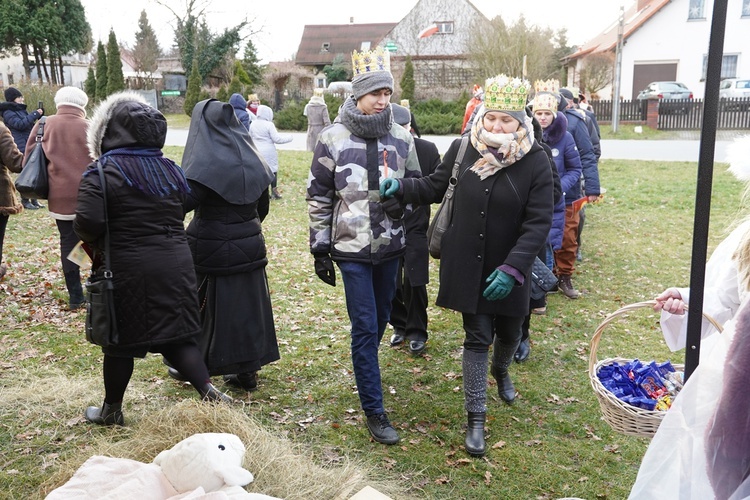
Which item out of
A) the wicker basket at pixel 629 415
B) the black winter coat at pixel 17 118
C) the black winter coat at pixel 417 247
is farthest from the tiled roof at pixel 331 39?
the wicker basket at pixel 629 415

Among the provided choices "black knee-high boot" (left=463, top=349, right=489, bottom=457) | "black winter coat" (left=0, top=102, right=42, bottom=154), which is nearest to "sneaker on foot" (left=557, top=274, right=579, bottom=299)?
"black knee-high boot" (left=463, top=349, right=489, bottom=457)

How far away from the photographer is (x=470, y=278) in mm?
3951

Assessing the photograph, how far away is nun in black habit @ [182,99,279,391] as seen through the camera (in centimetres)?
429

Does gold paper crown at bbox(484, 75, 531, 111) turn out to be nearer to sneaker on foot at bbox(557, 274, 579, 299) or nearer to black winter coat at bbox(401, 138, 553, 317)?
black winter coat at bbox(401, 138, 553, 317)

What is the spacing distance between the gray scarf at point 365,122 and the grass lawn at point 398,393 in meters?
1.86

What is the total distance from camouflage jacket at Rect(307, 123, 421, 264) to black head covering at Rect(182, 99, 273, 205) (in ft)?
1.60

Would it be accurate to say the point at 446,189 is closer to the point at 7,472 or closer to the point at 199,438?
the point at 199,438

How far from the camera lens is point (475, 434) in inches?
161

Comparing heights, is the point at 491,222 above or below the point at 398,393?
above

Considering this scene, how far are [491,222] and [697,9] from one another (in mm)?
39939

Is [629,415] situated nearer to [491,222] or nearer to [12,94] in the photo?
[491,222]

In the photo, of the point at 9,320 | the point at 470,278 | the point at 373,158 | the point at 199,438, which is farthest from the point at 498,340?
the point at 9,320

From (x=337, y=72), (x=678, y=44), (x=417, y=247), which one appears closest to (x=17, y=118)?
(x=417, y=247)

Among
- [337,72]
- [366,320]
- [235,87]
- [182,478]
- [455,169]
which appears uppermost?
[337,72]
